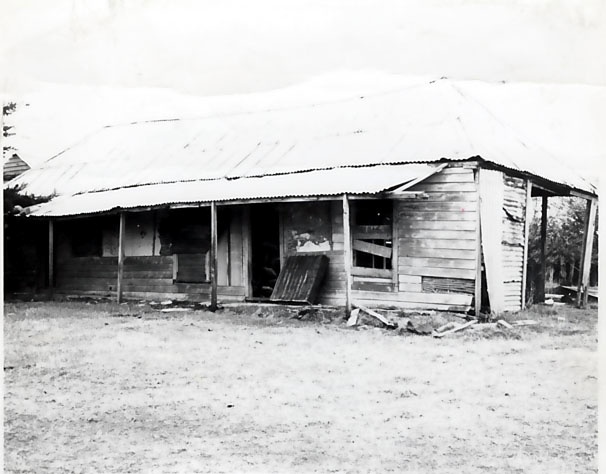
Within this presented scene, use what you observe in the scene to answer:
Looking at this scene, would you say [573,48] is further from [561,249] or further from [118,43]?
[118,43]

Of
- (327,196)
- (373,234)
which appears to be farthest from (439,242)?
(327,196)

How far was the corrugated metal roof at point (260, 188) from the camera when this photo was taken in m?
5.84

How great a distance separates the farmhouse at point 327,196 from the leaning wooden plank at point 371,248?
0.02 meters

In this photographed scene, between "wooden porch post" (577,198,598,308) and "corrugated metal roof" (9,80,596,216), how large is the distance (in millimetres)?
183

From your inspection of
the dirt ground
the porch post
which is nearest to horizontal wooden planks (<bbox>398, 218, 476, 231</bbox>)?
the porch post

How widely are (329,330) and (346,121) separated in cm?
166

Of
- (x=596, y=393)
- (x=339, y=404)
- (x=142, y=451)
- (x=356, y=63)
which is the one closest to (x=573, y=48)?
(x=356, y=63)

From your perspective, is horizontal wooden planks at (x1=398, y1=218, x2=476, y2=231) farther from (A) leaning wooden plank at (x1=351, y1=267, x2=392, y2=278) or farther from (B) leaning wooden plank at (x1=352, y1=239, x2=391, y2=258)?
(A) leaning wooden plank at (x1=351, y1=267, x2=392, y2=278)

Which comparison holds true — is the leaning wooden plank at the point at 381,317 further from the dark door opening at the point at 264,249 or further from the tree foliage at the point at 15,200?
the tree foliage at the point at 15,200

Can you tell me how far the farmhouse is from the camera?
16.1ft

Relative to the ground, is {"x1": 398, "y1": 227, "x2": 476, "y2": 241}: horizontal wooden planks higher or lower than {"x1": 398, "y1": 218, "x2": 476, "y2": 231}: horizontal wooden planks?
lower

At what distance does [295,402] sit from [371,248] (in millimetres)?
3406

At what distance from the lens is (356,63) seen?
432 cm

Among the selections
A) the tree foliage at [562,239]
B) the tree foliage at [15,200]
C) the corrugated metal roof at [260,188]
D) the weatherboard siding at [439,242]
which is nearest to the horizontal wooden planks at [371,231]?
the weatherboard siding at [439,242]
